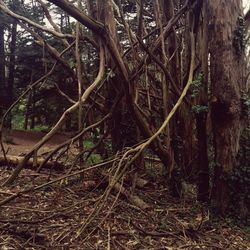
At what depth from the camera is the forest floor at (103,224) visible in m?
4.10

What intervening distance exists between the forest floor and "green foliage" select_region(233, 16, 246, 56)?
250 centimetres

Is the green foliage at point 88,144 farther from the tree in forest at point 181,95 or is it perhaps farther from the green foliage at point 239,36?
the green foliage at point 239,36

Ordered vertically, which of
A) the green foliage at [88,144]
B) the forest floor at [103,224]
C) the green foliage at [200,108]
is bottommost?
the forest floor at [103,224]

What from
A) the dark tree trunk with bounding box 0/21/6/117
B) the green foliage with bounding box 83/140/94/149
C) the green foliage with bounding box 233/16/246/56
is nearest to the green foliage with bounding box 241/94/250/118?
the green foliage with bounding box 233/16/246/56

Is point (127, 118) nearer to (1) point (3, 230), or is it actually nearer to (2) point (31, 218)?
(2) point (31, 218)

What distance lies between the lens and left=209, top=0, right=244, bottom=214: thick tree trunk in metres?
5.65

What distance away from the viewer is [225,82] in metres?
5.64

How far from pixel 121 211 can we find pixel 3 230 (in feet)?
5.67

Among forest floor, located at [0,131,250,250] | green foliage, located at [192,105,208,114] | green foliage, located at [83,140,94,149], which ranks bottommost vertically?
forest floor, located at [0,131,250,250]

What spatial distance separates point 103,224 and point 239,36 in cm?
346

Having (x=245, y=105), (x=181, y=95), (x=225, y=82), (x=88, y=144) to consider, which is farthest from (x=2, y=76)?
(x=245, y=105)

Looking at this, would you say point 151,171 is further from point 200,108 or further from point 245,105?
point 245,105

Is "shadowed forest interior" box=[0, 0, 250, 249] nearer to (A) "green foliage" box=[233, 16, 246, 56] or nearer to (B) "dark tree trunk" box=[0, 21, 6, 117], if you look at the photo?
(A) "green foliage" box=[233, 16, 246, 56]

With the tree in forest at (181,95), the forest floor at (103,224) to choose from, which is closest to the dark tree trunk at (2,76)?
the tree in forest at (181,95)
